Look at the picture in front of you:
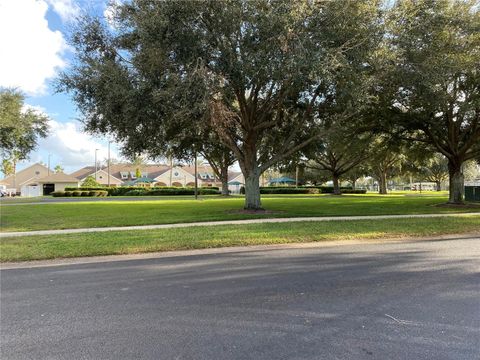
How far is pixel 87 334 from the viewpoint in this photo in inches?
170

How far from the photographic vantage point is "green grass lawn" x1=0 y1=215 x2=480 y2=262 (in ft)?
32.1

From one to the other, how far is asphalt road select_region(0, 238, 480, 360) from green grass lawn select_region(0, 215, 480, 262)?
171 cm

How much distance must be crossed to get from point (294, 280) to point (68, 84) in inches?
548

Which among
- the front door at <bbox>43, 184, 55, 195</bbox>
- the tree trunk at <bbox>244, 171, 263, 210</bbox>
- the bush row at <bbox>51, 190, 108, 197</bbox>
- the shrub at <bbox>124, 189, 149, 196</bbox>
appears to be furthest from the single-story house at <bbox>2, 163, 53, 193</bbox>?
the tree trunk at <bbox>244, 171, 263, 210</bbox>

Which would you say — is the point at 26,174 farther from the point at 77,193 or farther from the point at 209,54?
the point at 209,54

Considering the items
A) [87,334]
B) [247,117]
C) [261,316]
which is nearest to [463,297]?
[261,316]

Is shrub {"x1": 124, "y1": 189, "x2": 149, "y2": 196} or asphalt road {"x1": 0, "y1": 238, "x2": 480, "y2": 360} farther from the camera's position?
shrub {"x1": 124, "y1": 189, "x2": 149, "y2": 196}

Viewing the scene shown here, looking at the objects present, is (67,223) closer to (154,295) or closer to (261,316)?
(154,295)

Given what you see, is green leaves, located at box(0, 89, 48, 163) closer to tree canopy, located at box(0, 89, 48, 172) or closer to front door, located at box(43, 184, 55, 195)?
tree canopy, located at box(0, 89, 48, 172)

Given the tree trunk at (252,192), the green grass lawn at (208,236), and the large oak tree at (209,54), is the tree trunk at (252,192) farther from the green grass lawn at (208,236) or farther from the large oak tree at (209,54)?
the green grass lawn at (208,236)

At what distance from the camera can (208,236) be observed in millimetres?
11531

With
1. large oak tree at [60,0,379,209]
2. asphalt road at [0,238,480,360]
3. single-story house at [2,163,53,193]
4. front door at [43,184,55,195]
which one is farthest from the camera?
single-story house at [2,163,53,193]

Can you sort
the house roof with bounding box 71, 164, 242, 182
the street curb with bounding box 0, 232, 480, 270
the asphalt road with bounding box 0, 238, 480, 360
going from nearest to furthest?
the asphalt road with bounding box 0, 238, 480, 360
the street curb with bounding box 0, 232, 480, 270
the house roof with bounding box 71, 164, 242, 182

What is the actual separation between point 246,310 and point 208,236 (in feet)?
21.6
